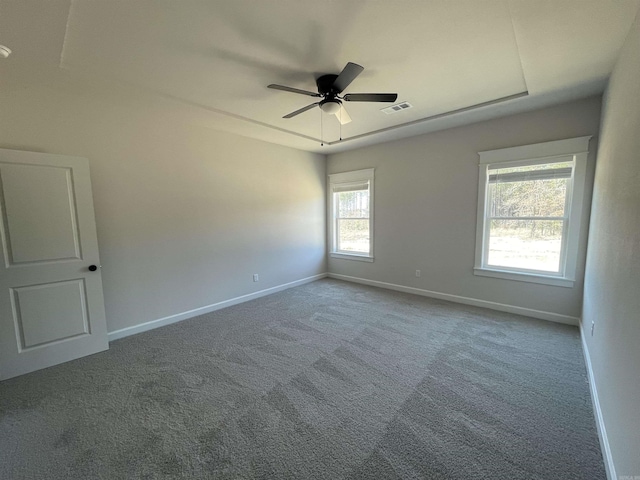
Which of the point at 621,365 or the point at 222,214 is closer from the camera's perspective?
the point at 621,365

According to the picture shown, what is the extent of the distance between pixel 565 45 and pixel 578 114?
1.54 m

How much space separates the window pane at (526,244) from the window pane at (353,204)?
2.19 meters

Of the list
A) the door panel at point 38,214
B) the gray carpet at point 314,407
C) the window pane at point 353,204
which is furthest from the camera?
the window pane at point 353,204

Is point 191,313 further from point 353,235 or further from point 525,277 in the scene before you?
point 525,277

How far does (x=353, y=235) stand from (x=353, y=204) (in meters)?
0.64

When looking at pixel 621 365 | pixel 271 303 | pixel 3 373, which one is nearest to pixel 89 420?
pixel 3 373

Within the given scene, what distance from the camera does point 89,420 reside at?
1828 millimetres

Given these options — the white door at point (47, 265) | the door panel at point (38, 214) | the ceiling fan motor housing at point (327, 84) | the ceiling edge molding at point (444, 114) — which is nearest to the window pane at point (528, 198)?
the ceiling edge molding at point (444, 114)

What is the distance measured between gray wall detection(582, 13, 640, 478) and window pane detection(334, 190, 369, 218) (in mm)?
3271

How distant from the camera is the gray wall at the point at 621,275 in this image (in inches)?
48.2

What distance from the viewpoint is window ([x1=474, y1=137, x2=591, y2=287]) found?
310 centimetres

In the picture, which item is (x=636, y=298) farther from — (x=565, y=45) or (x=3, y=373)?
(x=3, y=373)

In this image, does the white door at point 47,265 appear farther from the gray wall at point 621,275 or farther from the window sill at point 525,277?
the window sill at point 525,277

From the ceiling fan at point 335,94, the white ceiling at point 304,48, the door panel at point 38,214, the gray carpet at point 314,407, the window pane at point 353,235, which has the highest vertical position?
the white ceiling at point 304,48
